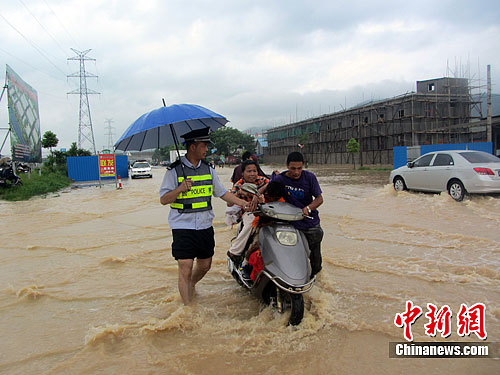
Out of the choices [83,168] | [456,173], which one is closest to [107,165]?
[83,168]

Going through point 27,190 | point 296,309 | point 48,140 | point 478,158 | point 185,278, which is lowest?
point 296,309

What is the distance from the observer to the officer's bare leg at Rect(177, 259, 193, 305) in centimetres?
349

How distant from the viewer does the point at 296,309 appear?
10.5ft

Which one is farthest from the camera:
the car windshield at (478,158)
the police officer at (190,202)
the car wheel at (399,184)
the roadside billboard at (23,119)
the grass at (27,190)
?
the roadside billboard at (23,119)

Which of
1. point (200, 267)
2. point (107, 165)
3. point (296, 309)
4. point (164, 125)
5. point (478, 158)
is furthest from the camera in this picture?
point (107, 165)

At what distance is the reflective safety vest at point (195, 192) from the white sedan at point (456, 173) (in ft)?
27.6

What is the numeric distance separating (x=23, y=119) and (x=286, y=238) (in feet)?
75.4

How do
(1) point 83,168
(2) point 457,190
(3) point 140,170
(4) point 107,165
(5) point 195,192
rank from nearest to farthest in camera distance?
(5) point 195,192 → (2) point 457,190 → (4) point 107,165 → (1) point 83,168 → (3) point 140,170

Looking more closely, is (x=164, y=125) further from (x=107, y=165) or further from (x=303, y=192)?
(x=107, y=165)

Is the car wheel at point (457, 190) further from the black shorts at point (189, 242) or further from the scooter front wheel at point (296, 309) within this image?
the black shorts at point (189, 242)

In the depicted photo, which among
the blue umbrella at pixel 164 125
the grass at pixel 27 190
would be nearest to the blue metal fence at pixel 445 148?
the blue umbrella at pixel 164 125

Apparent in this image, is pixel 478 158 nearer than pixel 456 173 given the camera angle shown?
Yes

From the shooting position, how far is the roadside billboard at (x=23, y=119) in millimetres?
19188

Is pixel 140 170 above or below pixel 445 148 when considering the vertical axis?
below
